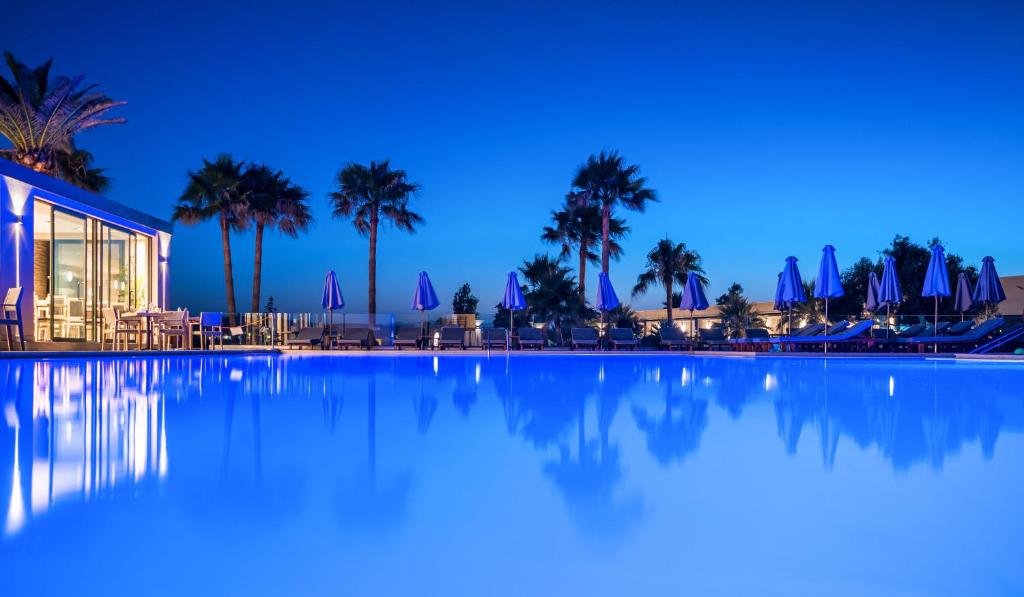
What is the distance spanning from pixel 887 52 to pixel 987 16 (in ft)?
7.49

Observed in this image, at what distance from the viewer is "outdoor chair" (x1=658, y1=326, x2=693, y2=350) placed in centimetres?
1908

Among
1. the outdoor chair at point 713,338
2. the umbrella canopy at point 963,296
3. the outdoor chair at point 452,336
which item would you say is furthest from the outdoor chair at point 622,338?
the umbrella canopy at point 963,296

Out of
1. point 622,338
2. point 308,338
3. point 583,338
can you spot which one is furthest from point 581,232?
point 308,338

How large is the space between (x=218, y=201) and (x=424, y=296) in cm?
810

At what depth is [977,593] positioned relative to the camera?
1293 mm

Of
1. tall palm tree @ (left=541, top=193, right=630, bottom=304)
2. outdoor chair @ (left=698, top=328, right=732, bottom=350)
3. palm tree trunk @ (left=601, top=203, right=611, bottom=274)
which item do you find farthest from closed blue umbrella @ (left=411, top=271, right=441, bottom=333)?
outdoor chair @ (left=698, top=328, right=732, bottom=350)

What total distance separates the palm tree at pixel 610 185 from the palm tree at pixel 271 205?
9793mm

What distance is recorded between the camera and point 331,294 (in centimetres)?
1922

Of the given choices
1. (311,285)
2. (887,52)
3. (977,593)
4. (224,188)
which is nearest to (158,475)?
(977,593)

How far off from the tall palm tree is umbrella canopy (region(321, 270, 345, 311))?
762cm

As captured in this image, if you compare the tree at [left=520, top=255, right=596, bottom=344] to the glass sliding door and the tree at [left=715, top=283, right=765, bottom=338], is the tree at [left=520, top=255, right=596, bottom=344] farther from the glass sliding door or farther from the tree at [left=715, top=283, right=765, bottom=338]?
the glass sliding door

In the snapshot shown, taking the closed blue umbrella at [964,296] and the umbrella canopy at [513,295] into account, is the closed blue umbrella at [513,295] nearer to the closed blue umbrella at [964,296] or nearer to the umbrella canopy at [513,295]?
the umbrella canopy at [513,295]

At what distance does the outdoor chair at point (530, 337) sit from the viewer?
1883 centimetres

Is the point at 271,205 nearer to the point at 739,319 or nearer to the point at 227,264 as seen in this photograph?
the point at 227,264
